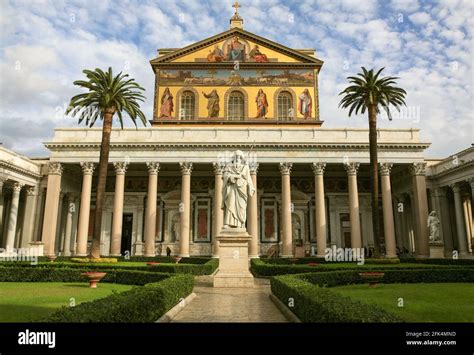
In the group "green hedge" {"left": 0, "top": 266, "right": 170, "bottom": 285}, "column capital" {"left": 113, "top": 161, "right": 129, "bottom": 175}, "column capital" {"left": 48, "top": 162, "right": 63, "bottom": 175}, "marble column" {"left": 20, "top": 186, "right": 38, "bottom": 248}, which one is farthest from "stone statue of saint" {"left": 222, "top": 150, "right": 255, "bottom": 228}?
"marble column" {"left": 20, "top": 186, "right": 38, "bottom": 248}

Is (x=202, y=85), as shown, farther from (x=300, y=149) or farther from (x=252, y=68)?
(x=300, y=149)

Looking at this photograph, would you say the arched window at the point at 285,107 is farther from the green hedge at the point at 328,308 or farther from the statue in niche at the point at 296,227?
the green hedge at the point at 328,308

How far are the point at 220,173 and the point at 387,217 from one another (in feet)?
49.8

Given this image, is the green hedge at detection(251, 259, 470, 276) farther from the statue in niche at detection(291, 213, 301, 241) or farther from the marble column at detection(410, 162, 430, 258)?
the statue in niche at detection(291, 213, 301, 241)

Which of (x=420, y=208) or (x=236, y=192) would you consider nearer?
(x=236, y=192)

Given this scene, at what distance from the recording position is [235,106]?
40.2 m

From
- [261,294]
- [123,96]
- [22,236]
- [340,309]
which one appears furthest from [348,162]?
[22,236]

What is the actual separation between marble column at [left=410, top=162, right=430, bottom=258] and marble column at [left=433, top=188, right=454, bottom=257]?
14.5 feet

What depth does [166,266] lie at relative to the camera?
1950cm

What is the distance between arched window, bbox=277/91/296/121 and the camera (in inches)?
1566

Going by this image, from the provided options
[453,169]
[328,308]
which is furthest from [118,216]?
[453,169]

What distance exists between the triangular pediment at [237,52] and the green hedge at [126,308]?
34.3 meters

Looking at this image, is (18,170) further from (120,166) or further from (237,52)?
(237,52)

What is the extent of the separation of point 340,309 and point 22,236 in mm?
37439
